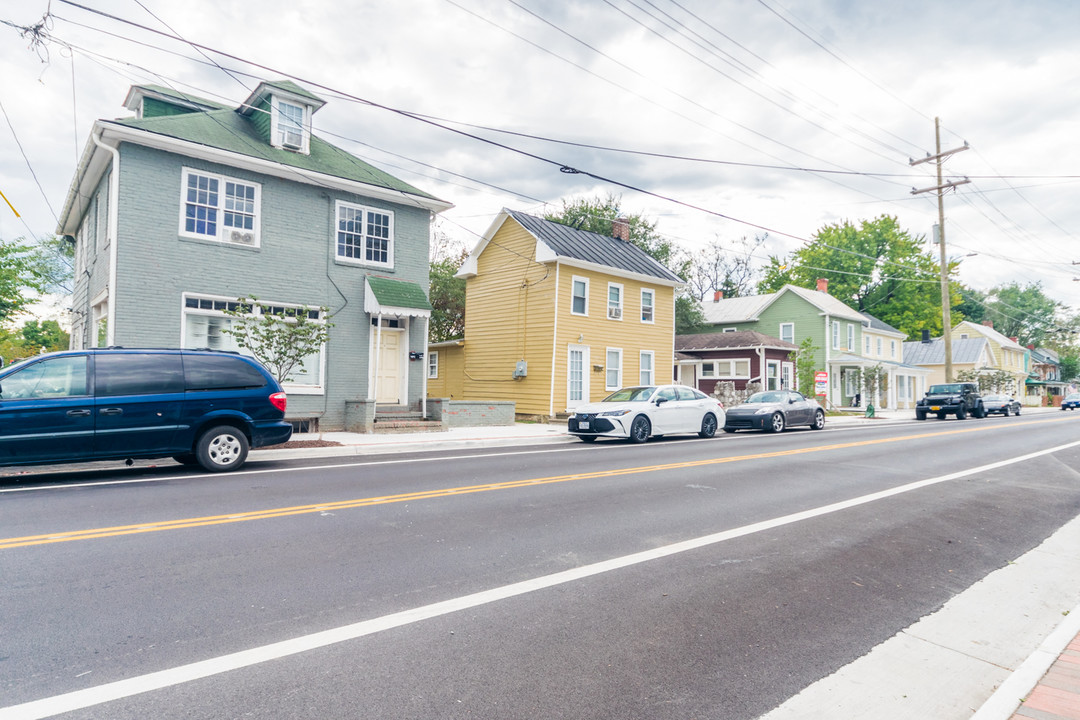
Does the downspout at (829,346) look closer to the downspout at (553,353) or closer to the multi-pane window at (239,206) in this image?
the downspout at (553,353)

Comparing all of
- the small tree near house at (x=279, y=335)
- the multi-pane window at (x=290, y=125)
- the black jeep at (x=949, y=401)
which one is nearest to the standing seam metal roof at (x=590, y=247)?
the multi-pane window at (x=290, y=125)

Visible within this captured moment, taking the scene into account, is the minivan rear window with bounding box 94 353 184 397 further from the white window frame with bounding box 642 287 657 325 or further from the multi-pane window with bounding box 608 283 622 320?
the white window frame with bounding box 642 287 657 325

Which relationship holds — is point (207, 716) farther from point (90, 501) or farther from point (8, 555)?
point (90, 501)

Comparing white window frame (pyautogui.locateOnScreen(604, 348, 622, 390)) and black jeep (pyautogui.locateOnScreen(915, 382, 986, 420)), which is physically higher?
white window frame (pyautogui.locateOnScreen(604, 348, 622, 390))

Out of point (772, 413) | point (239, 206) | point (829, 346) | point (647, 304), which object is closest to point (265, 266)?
point (239, 206)

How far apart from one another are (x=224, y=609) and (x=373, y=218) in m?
15.9

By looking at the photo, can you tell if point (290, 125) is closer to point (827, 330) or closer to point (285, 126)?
point (285, 126)

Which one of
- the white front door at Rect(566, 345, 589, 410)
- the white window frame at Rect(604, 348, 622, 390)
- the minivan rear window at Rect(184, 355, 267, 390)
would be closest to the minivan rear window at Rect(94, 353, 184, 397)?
the minivan rear window at Rect(184, 355, 267, 390)

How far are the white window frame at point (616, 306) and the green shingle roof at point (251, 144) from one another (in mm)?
9958

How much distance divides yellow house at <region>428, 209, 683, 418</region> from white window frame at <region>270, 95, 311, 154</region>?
9.73 m

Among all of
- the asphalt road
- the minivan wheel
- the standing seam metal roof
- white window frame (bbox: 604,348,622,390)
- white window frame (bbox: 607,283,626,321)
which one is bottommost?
the asphalt road

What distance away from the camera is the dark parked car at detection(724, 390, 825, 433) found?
69.0ft

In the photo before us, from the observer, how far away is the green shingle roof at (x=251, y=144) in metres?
15.4

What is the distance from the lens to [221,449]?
10.1 meters
